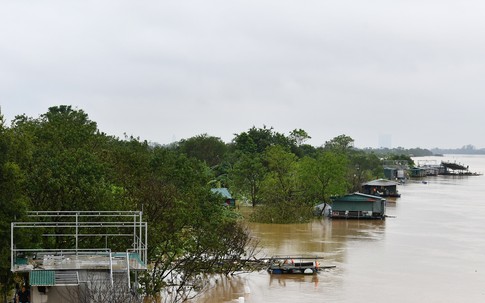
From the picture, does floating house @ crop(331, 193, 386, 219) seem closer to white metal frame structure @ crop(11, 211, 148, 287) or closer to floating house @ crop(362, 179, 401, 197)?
floating house @ crop(362, 179, 401, 197)

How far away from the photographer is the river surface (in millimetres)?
23625

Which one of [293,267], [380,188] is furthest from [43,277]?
[380,188]

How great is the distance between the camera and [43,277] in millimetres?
14086

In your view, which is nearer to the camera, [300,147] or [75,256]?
[75,256]

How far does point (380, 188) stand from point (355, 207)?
21.2 meters

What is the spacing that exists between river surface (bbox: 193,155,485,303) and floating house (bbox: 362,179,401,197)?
13126mm

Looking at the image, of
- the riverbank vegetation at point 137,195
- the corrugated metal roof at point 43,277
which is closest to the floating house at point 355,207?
the riverbank vegetation at point 137,195

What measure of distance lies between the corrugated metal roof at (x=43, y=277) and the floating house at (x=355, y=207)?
35813 millimetres

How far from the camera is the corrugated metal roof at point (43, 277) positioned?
45.8 ft

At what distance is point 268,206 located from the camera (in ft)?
151

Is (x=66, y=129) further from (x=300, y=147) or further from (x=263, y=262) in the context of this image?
(x=300, y=147)

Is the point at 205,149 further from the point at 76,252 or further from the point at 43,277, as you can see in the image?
the point at 43,277

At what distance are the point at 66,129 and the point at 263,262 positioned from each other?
36.0 ft

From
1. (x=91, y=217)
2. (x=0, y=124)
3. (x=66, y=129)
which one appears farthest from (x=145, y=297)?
(x=66, y=129)
